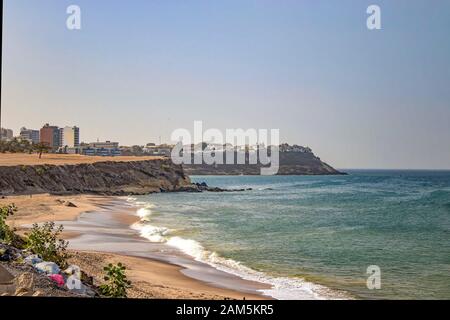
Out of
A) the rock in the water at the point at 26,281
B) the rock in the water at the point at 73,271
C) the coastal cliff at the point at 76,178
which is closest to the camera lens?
the rock in the water at the point at 26,281

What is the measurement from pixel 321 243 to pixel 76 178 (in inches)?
453

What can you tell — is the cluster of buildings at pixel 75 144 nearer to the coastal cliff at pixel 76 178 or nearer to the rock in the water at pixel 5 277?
the rock in the water at pixel 5 277

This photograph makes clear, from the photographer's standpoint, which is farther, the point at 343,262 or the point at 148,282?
the point at 343,262

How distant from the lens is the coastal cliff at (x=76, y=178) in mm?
16891

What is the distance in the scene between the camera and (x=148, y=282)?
6504mm

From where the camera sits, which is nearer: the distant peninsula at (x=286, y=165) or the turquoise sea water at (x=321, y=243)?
the distant peninsula at (x=286, y=165)

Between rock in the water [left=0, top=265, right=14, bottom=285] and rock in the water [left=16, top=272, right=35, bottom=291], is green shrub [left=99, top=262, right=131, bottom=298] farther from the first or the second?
rock in the water [left=0, top=265, right=14, bottom=285]

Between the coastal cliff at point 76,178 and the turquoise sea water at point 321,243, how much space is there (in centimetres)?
203

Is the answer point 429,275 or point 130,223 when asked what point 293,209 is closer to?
point 130,223

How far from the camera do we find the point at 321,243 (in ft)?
41.5

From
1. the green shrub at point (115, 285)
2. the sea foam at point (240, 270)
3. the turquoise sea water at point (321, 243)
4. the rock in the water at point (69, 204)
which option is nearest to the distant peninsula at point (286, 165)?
the turquoise sea water at point (321, 243)

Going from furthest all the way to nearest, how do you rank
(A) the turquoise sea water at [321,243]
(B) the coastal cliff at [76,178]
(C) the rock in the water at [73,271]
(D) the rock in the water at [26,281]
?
(B) the coastal cliff at [76,178] → (A) the turquoise sea water at [321,243] → (C) the rock in the water at [73,271] → (D) the rock in the water at [26,281]
